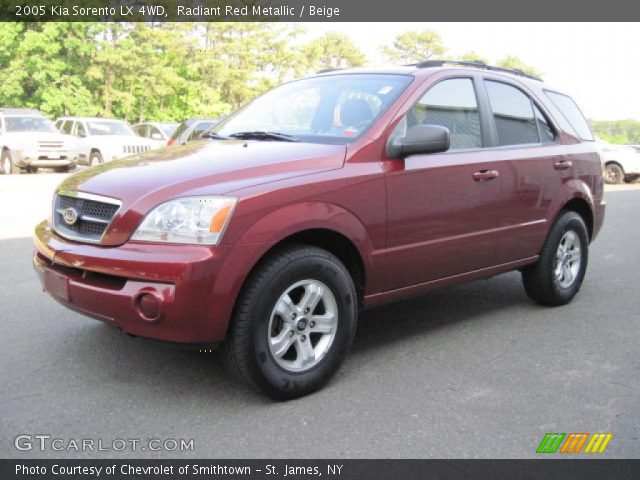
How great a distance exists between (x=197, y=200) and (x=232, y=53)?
3983 cm

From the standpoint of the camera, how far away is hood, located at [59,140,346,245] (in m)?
3.29

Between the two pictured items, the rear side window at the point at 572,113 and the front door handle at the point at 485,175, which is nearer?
the front door handle at the point at 485,175

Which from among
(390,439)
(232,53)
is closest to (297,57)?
(232,53)

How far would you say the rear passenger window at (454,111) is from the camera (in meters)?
4.29

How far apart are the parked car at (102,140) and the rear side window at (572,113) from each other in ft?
53.1

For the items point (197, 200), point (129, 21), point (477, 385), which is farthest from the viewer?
point (129, 21)

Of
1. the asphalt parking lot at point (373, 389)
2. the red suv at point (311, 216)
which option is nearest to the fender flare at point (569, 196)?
the red suv at point (311, 216)

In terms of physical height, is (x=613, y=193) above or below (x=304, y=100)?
below

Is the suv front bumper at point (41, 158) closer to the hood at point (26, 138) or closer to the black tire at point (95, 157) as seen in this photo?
the hood at point (26, 138)

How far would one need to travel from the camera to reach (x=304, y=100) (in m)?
4.63

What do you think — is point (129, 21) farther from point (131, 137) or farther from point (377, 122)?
point (377, 122)

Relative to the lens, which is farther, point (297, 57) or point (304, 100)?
point (297, 57)

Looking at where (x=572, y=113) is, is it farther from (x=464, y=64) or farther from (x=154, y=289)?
(x=154, y=289)

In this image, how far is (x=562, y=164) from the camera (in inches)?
208
